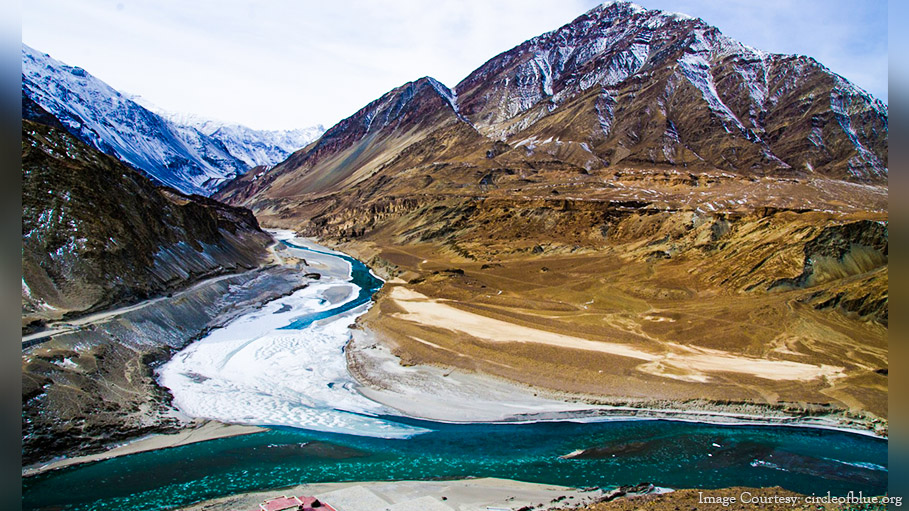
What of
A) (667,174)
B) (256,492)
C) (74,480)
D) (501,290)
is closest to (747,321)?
(501,290)

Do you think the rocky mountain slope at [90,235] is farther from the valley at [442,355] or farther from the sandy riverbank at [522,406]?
the sandy riverbank at [522,406]

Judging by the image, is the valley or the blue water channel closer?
the blue water channel

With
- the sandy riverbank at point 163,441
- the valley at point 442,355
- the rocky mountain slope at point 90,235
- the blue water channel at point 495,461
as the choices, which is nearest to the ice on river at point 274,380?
the valley at point 442,355

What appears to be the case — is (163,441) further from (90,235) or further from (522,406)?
(90,235)

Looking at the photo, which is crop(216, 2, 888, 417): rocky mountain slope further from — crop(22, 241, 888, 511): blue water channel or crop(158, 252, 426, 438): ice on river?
crop(158, 252, 426, 438): ice on river

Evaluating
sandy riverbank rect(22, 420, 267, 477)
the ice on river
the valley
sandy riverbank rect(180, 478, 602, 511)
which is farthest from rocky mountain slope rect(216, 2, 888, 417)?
sandy riverbank rect(22, 420, 267, 477)

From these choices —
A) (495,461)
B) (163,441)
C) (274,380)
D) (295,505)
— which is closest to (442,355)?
(274,380)
